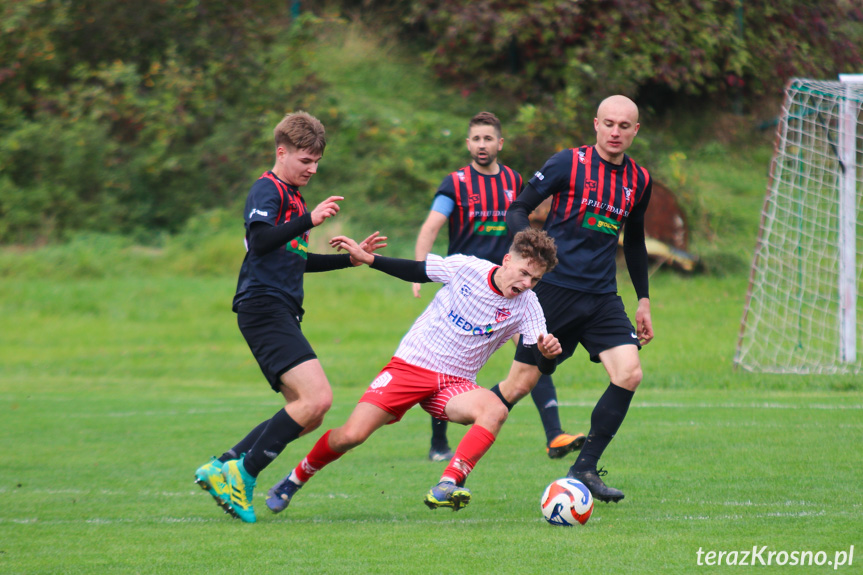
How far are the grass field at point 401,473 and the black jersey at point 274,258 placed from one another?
111cm

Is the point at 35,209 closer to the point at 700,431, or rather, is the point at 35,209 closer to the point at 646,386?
the point at 646,386

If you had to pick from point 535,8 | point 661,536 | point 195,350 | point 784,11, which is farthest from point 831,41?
point 661,536

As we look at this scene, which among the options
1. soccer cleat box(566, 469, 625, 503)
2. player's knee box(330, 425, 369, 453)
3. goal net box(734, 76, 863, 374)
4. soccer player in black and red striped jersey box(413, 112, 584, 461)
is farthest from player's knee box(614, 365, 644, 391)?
goal net box(734, 76, 863, 374)

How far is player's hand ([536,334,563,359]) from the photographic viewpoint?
435 centimetres

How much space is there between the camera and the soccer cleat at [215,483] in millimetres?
4582

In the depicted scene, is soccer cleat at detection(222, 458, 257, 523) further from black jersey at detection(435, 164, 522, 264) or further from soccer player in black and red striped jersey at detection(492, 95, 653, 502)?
black jersey at detection(435, 164, 522, 264)

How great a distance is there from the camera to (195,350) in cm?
1320

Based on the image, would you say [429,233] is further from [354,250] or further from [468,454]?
[468,454]

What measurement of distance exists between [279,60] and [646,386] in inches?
484

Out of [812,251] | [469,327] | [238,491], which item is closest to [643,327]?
[469,327]

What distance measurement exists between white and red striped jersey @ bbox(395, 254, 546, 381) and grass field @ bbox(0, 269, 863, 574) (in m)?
0.76

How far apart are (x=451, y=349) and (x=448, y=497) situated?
2.72ft

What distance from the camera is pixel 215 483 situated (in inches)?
180

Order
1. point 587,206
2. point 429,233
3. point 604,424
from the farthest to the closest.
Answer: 1. point 429,233
2. point 587,206
3. point 604,424
